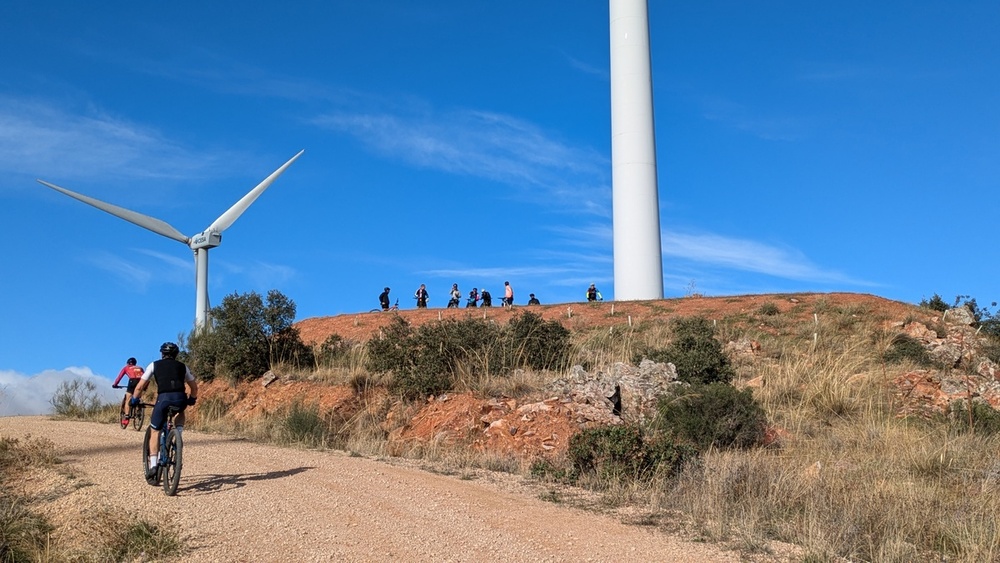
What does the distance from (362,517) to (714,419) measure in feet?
25.7

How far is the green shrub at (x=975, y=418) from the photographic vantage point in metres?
16.4

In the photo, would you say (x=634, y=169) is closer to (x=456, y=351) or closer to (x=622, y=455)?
(x=456, y=351)

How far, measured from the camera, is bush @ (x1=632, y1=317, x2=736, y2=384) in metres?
19.9

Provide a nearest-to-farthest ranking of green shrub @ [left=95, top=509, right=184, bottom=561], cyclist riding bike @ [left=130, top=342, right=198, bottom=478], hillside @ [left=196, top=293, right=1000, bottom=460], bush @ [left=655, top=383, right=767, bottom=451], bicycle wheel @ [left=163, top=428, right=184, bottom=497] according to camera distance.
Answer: green shrub @ [left=95, top=509, right=184, bottom=561] < bicycle wheel @ [left=163, top=428, right=184, bottom=497] < cyclist riding bike @ [left=130, top=342, right=198, bottom=478] < bush @ [left=655, top=383, right=767, bottom=451] < hillside @ [left=196, top=293, right=1000, bottom=460]

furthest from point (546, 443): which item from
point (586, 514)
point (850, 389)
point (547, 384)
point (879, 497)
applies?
point (850, 389)

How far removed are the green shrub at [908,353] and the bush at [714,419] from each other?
959 centimetres

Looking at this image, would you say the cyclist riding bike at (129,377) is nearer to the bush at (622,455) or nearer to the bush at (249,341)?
the bush at (249,341)

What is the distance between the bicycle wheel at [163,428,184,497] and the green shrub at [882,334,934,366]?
18961 mm

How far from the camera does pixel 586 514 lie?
11008 millimetres

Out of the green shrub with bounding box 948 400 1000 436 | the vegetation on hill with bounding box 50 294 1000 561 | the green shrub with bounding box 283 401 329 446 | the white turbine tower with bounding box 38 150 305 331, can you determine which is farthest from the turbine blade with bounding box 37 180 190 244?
the green shrub with bounding box 948 400 1000 436

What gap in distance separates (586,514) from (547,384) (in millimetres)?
8006

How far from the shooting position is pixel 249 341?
2644 cm

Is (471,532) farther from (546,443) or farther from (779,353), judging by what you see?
(779,353)

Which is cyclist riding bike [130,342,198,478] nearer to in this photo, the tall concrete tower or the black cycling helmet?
the black cycling helmet
